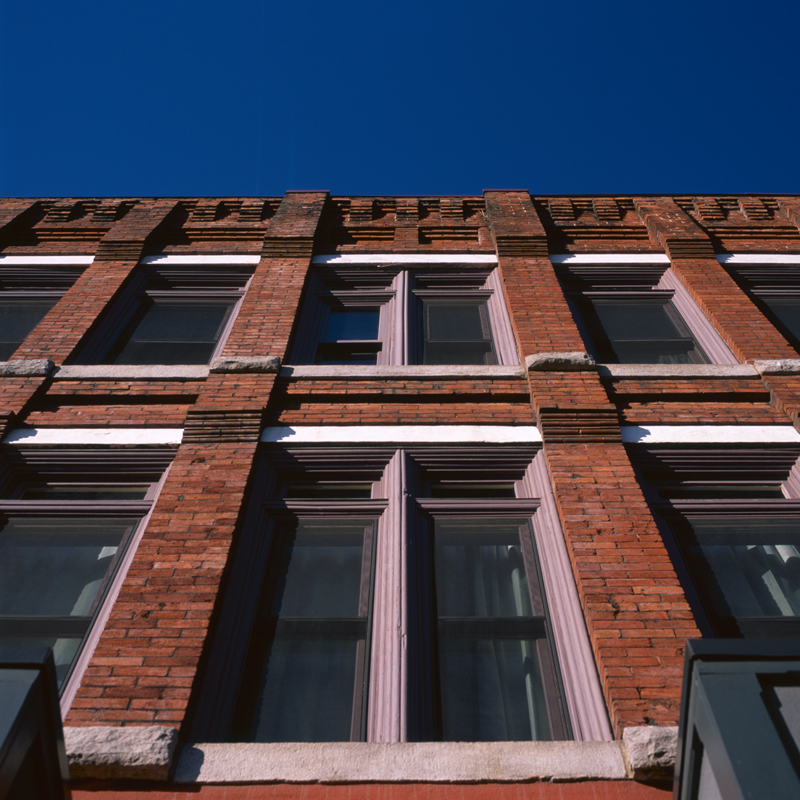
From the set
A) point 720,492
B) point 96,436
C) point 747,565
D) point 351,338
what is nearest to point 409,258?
point 351,338

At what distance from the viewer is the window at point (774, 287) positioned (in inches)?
348

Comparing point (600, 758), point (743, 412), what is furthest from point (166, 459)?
point (743, 412)

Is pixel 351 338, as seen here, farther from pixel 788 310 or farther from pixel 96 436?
pixel 788 310

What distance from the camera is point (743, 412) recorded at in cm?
636

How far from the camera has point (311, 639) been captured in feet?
15.0

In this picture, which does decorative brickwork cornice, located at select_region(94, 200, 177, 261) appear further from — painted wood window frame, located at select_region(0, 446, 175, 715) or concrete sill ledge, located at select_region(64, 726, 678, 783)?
concrete sill ledge, located at select_region(64, 726, 678, 783)

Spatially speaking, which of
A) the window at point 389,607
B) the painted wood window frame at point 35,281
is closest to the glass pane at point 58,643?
the window at point 389,607

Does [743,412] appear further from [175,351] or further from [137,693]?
[175,351]

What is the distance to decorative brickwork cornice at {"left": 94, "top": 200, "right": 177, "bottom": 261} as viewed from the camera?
30.6 feet

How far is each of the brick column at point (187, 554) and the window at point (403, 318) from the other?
0.79 metres

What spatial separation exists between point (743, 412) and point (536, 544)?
2772 millimetres

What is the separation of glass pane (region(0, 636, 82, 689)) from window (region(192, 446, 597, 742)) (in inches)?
41.4

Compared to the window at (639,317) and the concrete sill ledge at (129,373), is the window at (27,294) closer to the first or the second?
the concrete sill ledge at (129,373)

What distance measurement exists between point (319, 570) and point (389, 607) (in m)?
→ 0.74
